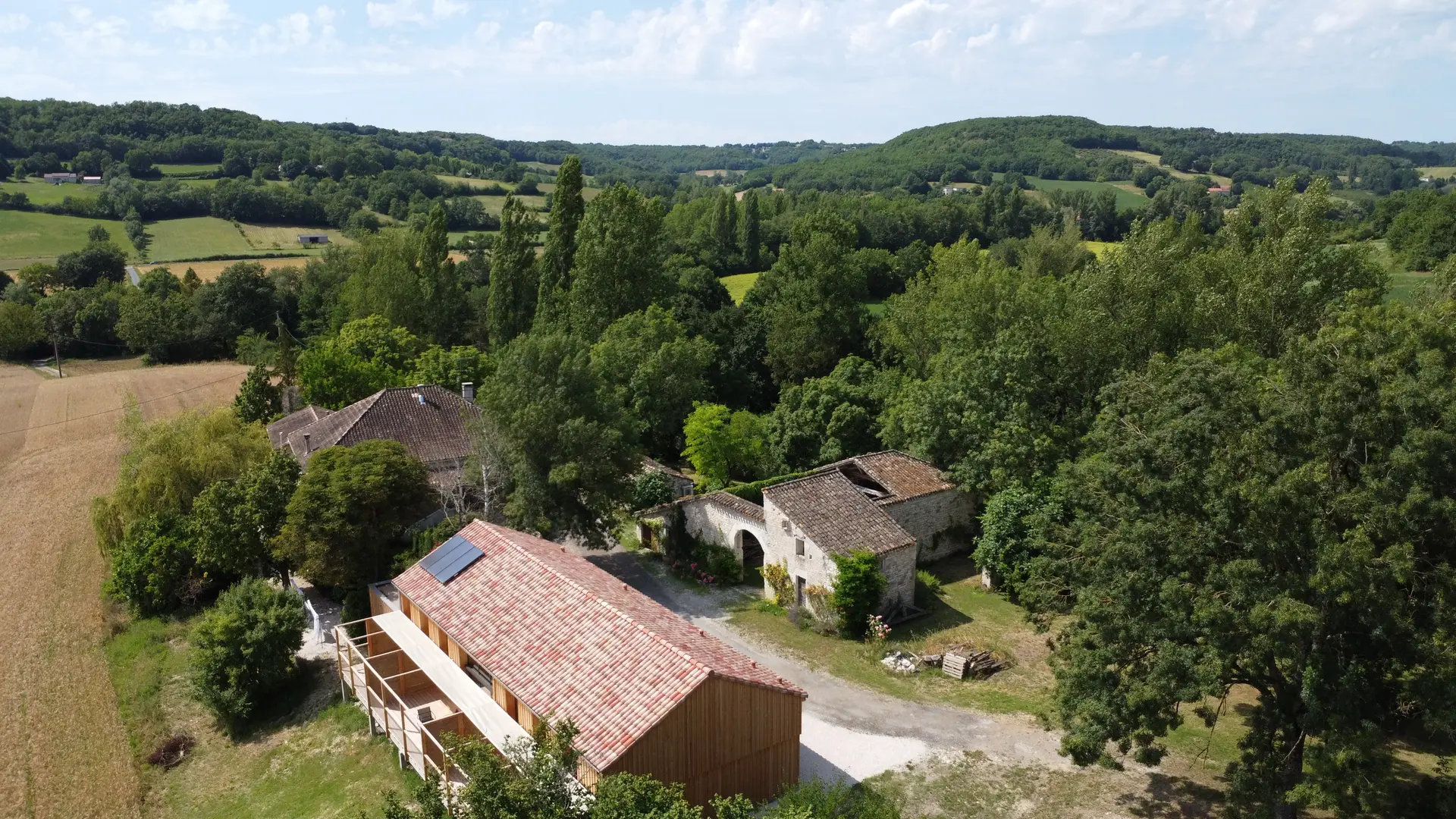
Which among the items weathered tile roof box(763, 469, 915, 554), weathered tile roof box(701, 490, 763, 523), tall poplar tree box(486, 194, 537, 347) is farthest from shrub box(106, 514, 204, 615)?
tall poplar tree box(486, 194, 537, 347)

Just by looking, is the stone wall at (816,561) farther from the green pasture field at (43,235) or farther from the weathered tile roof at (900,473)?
the green pasture field at (43,235)

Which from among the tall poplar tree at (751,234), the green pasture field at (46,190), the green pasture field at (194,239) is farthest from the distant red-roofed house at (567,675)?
the green pasture field at (46,190)

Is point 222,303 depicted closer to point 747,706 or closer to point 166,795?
point 166,795

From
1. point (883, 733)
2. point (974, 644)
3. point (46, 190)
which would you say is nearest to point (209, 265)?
point (46, 190)

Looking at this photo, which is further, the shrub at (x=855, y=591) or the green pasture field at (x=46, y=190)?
the green pasture field at (x=46, y=190)

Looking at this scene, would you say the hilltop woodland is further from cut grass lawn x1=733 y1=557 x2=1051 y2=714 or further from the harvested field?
the harvested field
